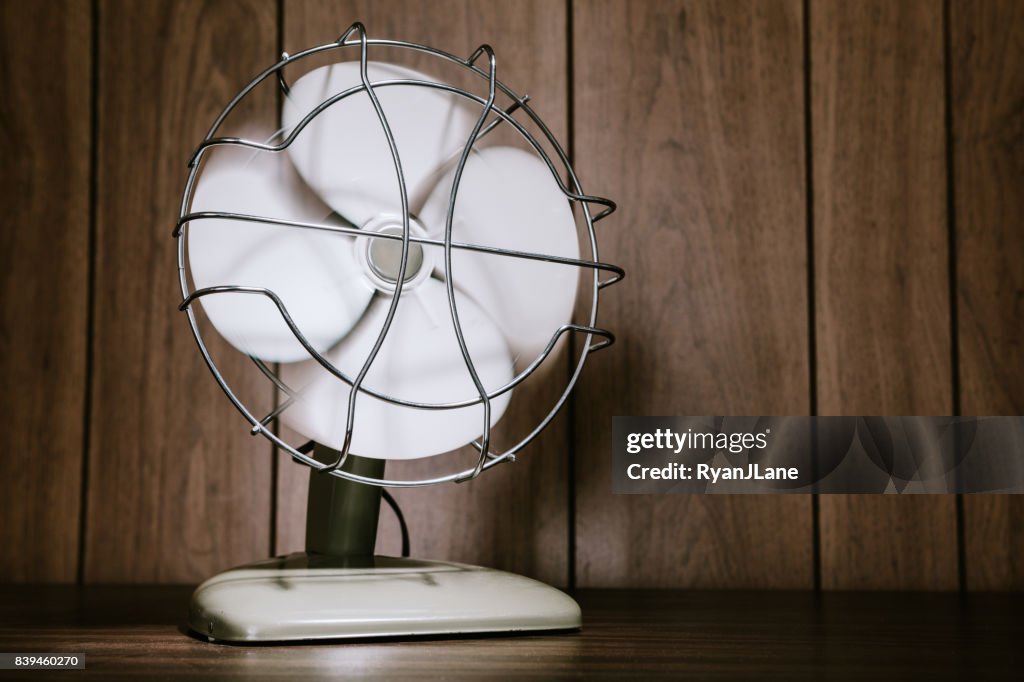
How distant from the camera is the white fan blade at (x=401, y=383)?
26.8 inches

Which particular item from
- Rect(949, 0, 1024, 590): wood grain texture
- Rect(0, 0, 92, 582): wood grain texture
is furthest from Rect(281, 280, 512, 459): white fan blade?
Rect(949, 0, 1024, 590): wood grain texture

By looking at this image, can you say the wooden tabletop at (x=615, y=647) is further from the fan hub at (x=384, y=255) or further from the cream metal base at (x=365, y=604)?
the fan hub at (x=384, y=255)

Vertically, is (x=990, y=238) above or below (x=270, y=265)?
above

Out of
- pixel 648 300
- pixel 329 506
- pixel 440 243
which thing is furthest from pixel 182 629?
pixel 648 300

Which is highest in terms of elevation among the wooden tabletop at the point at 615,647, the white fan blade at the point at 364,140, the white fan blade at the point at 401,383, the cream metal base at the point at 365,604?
the white fan blade at the point at 364,140

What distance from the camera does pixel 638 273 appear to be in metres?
1.14

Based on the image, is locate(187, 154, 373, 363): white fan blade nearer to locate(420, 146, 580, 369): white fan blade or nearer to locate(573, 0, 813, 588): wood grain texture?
locate(420, 146, 580, 369): white fan blade

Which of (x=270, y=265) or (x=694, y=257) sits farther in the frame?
(x=694, y=257)

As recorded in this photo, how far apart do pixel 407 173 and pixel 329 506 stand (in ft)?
1.07

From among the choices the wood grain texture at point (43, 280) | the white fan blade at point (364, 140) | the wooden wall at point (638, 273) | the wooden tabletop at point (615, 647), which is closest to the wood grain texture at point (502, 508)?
the wooden wall at point (638, 273)

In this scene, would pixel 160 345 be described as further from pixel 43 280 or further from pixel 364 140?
pixel 364 140

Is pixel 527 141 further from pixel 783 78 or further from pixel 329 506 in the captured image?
pixel 783 78

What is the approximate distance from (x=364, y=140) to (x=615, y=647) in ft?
1.51

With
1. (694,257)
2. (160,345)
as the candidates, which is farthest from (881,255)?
(160,345)
